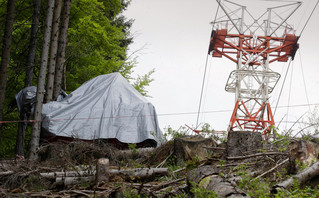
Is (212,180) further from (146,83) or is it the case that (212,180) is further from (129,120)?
(146,83)

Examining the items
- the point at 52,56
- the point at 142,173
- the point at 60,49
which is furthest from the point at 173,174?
the point at 60,49

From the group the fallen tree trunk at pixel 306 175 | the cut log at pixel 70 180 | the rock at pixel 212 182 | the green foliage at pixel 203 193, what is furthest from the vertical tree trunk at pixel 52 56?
the fallen tree trunk at pixel 306 175

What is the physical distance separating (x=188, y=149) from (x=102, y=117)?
3265 millimetres

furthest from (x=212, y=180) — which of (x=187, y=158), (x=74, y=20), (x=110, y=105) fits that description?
(x=74, y=20)

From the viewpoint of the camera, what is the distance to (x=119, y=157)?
7926 mm

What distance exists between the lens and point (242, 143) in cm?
608

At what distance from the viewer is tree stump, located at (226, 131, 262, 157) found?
19.9 ft

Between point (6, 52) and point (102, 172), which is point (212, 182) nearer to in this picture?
point (102, 172)

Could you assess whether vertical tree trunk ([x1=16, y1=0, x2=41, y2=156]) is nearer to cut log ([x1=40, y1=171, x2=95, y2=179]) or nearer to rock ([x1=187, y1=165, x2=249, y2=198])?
cut log ([x1=40, y1=171, x2=95, y2=179])

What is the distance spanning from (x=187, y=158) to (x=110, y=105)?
3607mm

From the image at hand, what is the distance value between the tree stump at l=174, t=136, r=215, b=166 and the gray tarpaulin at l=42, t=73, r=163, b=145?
1956mm

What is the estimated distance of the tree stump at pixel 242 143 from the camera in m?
6.05

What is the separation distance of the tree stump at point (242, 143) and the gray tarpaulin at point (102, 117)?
3321 mm

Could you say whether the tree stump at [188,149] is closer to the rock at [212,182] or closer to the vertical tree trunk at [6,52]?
the rock at [212,182]
